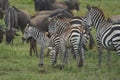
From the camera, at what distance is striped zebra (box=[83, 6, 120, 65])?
1290 centimetres

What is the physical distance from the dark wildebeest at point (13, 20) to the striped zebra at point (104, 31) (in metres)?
5.11

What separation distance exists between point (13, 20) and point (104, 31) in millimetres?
7212

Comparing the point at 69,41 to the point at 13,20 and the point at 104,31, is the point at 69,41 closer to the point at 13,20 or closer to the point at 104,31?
the point at 104,31

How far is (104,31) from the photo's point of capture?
13.7m

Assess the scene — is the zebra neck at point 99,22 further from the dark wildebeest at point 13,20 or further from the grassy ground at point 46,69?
the dark wildebeest at point 13,20

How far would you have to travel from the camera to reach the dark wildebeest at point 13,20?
19.2m

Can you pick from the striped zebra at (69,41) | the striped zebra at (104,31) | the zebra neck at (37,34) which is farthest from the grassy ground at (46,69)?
the zebra neck at (37,34)

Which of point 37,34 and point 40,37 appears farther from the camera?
point 37,34

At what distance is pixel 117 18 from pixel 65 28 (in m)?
5.75

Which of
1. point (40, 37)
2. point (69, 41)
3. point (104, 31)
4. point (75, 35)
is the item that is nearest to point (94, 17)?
point (104, 31)

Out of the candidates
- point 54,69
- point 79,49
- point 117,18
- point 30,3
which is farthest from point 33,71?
point 30,3

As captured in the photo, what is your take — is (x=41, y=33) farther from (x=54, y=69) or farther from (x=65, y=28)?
(x=54, y=69)

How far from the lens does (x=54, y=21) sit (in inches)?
605

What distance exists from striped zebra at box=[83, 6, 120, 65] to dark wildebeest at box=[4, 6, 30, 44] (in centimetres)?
511
